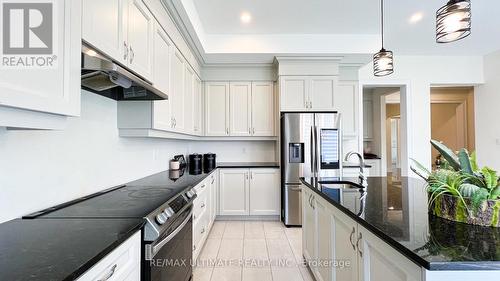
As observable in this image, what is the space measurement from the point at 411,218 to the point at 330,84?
313cm

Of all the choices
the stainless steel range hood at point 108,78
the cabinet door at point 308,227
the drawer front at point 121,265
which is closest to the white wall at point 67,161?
the stainless steel range hood at point 108,78

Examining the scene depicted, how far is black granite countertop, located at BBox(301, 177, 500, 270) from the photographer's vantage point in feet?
2.56

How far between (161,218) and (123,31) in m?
1.20

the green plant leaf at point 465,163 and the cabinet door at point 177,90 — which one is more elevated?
the cabinet door at point 177,90

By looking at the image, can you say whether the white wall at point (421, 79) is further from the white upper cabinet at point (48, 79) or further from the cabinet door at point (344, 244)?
the white upper cabinet at point (48, 79)

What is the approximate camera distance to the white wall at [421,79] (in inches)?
185

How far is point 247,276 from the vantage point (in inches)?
92.4

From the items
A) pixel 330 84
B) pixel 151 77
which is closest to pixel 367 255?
pixel 151 77

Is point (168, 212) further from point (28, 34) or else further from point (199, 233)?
point (199, 233)

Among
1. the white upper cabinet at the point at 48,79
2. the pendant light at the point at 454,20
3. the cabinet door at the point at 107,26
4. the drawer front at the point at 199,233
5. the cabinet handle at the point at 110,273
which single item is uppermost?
the pendant light at the point at 454,20

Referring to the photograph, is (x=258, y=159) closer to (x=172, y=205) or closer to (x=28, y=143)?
(x=172, y=205)

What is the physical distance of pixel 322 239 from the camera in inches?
75.6

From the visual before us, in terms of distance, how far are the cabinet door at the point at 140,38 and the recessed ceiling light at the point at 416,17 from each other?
3317 millimetres

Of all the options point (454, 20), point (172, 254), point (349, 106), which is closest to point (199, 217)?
point (172, 254)
